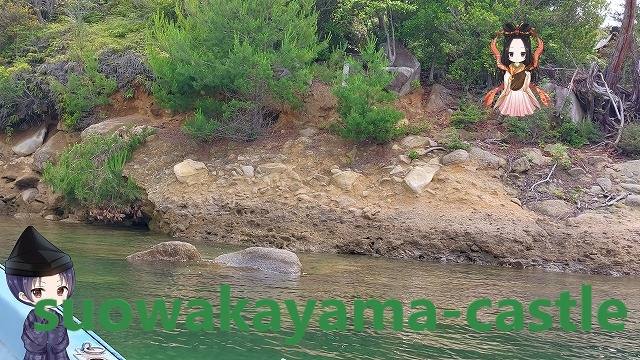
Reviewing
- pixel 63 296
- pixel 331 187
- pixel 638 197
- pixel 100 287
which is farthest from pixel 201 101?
pixel 63 296

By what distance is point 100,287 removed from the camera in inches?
452

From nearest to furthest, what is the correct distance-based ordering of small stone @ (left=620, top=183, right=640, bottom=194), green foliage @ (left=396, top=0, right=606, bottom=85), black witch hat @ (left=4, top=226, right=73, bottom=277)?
black witch hat @ (left=4, top=226, right=73, bottom=277), small stone @ (left=620, top=183, right=640, bottom=194), green foliage @ (left=396, top=0, right=606, bottom=85)

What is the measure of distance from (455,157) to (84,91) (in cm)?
1216

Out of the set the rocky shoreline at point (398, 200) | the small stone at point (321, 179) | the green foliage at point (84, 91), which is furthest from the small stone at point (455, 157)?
the green foliage at point (84, 91)

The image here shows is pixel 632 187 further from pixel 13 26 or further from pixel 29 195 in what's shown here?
pixel 13 26

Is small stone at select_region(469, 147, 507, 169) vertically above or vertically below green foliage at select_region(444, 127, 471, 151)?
below

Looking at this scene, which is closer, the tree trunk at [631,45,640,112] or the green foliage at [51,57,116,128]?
the tree trunk at [631,45,640,112]

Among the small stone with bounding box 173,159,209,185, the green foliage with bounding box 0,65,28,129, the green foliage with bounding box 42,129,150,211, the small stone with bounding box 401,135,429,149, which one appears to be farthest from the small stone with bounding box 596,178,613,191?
the green foliage with bounding box 0,65,28,129

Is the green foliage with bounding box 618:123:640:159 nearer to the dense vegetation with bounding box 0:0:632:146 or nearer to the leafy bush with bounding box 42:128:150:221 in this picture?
the dense vegetation with bounding box 0:0:632:146

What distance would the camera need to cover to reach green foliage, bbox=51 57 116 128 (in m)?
23.2

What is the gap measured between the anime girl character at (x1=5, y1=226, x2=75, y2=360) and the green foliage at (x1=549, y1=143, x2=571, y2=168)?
51.4 ft

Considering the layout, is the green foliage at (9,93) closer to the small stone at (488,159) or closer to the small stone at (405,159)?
the small stone at (405,159)

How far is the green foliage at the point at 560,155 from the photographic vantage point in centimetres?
1836

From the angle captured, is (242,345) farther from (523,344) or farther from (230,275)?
(230,275)
